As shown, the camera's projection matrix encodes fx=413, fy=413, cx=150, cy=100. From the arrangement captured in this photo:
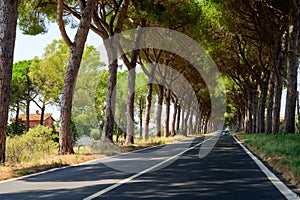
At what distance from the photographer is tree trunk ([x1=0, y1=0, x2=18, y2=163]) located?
12.1m

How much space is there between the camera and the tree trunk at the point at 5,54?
1214 cm

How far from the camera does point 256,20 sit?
90.1ft

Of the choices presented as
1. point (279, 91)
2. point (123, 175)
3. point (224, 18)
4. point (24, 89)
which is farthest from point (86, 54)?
point (123, 175)

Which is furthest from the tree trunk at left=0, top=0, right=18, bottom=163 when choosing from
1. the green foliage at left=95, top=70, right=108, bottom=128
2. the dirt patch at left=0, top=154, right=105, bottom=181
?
the green foliage at left=95, top=70, right=108, bottom=128

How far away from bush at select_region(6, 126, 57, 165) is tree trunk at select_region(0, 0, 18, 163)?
1.24m

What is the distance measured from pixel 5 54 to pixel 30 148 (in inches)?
222

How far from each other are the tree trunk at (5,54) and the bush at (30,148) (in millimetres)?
1238

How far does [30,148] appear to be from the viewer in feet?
55.0

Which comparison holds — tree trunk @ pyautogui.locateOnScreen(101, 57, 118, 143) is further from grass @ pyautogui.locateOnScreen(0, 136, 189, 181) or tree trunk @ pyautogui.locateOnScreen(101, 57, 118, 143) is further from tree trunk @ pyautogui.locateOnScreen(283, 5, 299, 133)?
tree trunk @ pyautogui.locateOnScreen(283, 5, 299, 133)

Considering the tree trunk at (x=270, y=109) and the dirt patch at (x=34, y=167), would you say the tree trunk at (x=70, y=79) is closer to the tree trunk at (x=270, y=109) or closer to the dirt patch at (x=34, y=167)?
the dirt patch at (x=34, y=167)

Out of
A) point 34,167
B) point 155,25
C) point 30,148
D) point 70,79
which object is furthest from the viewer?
point 155,25

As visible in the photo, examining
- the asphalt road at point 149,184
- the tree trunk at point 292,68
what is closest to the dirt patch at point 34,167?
the asphalt road at point 149,184

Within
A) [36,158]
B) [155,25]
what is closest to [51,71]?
[155,25]

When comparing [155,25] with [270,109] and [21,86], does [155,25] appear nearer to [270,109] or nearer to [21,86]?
[270,109]
